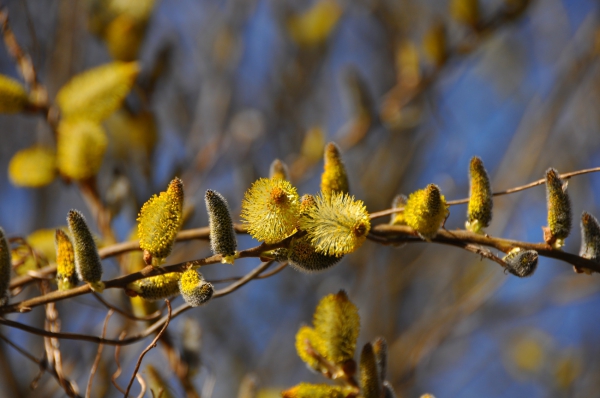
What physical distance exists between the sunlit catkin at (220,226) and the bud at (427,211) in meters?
0.23

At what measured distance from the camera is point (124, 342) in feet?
2.56

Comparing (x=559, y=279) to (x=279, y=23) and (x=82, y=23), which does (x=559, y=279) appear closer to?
(x=279, y=23)

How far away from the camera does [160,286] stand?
725mm

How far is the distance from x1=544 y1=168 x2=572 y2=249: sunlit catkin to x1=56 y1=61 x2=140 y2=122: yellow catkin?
0.85 m

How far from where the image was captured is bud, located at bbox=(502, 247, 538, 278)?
688 millimetres

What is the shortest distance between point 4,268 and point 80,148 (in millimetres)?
492

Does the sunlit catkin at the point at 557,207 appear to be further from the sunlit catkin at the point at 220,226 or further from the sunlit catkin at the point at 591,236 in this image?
the sunlit catkin at the point at 220,226

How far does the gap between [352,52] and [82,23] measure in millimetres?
1889

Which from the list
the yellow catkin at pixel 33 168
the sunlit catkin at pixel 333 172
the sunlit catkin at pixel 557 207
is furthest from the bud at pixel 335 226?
the yellow catkin at pixel 33 168

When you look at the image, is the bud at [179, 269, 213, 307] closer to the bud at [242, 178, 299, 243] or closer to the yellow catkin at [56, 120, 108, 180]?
the bud at [242, 178, 299, 243]

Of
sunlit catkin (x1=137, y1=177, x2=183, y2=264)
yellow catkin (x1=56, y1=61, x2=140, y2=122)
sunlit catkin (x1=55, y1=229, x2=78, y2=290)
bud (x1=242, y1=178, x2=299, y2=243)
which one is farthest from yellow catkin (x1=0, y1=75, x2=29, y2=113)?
bud (x1=242, y1=178, x2=299, y2=243)

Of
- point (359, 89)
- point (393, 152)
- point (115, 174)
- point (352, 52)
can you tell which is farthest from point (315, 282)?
point (352, 52)

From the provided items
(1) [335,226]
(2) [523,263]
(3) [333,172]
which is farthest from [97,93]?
(2) [523,263]

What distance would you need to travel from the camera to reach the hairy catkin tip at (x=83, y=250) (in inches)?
27.1
